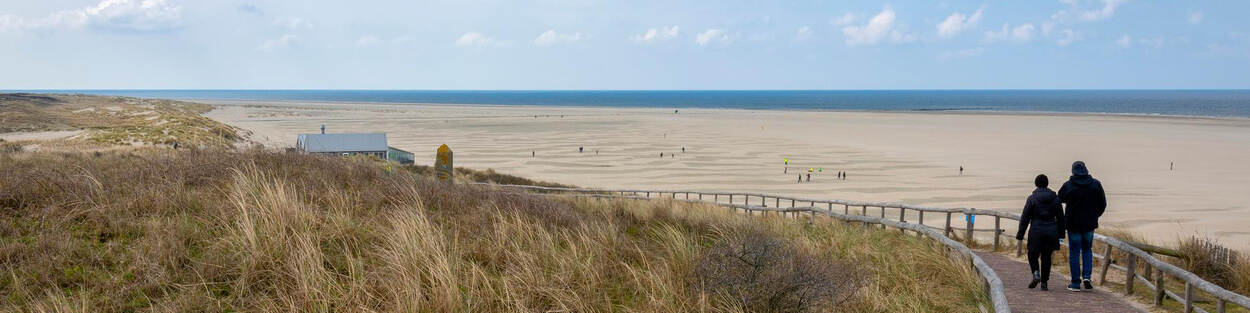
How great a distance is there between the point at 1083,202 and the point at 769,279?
3.95 m

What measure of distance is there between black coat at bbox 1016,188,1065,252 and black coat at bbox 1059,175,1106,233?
0.16 metres

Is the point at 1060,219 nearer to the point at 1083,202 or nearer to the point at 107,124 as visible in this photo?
the point at 1083,202

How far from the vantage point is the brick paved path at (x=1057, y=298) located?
6832mm

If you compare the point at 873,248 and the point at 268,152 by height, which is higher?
the point at 268,152

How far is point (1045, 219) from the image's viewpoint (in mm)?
7375

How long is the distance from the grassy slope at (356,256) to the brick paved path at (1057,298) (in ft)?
1.75

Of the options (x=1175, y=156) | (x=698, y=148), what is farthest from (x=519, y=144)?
(x=1175, y=156)

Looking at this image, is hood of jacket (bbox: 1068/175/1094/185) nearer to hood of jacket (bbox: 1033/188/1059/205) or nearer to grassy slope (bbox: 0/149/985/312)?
hood of jacket (bbox: 1033/188/1059/205)

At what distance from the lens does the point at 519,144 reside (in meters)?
58.2

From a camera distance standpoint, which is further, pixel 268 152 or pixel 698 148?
pixel 698 148

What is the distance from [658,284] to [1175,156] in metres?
51.8

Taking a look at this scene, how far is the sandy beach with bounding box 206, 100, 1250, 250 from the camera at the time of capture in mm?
28422

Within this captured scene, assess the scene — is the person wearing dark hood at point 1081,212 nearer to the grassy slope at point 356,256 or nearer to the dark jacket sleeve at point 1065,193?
the dark jacket sleeve at point 1065,193

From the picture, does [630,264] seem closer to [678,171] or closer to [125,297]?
[125,297]
